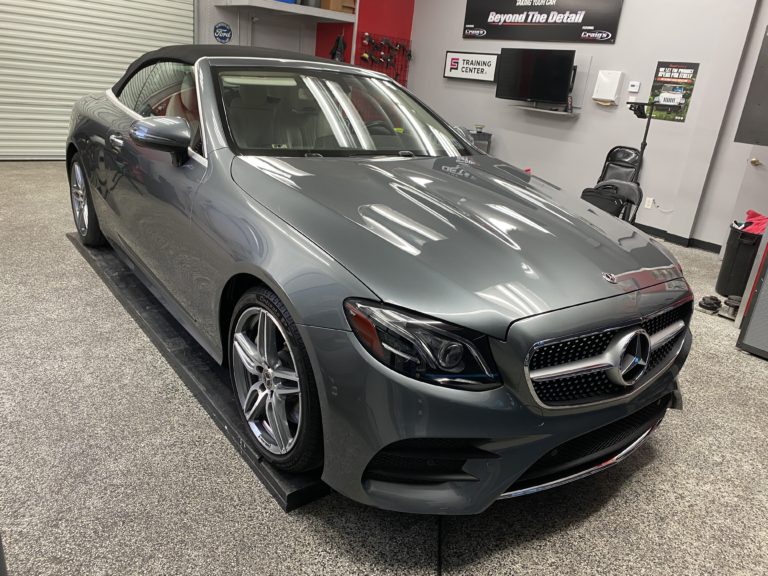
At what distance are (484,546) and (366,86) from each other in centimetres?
194

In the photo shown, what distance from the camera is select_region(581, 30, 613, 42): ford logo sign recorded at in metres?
5.98

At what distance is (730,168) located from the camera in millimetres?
5234

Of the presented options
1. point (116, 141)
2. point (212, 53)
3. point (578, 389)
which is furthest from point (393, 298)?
point (116, 141)

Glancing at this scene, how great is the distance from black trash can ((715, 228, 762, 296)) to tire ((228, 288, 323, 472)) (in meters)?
3.43

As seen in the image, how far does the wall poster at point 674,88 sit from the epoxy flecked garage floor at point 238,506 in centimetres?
404

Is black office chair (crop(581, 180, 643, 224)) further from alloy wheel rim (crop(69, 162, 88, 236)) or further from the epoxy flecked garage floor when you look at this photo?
alloy wheel rim (crop(69, 162, 88, 236))

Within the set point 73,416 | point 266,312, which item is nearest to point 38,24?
point 73,416

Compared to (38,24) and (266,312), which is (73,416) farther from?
(38,24)

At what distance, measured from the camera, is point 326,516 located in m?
1.59

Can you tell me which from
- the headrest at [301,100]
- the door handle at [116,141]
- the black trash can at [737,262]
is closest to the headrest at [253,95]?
the headrest at [301,100]

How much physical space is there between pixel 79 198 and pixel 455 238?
2.72m

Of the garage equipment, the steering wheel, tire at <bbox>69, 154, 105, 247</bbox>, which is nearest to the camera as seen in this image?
the steering wheel

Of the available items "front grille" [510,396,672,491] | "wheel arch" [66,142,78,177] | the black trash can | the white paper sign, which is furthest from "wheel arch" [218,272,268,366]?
the white paper sign

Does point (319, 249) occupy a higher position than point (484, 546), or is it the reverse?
point (319, 249)
